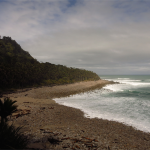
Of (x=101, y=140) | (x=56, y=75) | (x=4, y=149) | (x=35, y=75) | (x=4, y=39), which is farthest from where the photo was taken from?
(x=4, y=39)

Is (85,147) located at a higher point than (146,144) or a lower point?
higher

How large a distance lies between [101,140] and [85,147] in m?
1.61

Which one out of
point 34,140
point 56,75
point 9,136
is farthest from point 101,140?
point 56,75

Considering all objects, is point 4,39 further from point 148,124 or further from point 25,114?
point 148,124

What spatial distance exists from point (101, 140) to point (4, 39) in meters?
141

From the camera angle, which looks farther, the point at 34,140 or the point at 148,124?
the point at 148,124

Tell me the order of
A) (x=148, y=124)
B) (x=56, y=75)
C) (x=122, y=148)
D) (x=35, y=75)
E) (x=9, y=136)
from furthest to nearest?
(x=56, y=75) → (x=35, y=75) → (x=148, y=124) → (x=122, y=148) → (x=9, y=136)

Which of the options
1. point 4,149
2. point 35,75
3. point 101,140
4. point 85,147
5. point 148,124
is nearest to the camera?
point 4,149

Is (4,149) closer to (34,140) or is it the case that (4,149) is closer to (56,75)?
(34,140)

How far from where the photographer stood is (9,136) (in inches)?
171

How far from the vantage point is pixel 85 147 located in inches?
248

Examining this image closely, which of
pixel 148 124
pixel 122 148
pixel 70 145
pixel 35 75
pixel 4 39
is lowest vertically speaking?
pixel 148 124

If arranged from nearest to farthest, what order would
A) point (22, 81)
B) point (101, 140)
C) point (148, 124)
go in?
point (101, 140) → point (148, 124) → point (22, 81)

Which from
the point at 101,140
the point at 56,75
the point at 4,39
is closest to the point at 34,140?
the point at 101,140
